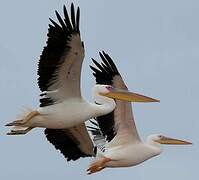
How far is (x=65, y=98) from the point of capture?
23844mm

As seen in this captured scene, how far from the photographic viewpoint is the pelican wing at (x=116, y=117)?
27406 millimetres

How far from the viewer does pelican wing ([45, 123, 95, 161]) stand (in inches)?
990

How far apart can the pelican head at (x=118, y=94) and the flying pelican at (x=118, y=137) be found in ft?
4.81

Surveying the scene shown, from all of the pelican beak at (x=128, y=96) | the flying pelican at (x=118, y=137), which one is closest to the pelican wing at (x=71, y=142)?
the pelican beak at (x=128, y=96)

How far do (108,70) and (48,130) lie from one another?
3371 millimetres

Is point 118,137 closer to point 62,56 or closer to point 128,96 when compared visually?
point 128,96

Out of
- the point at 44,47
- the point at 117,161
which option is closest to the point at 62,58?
the point at 44,47

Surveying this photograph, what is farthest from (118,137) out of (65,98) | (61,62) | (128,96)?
(61,62)

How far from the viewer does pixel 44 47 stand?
22.6 m

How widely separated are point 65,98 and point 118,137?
4184 millimetres

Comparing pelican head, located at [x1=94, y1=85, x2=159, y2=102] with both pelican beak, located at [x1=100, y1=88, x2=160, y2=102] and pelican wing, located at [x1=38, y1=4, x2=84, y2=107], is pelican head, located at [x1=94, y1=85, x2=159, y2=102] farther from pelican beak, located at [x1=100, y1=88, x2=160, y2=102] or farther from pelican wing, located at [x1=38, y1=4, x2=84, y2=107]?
pelican wing, located at [x1=38, y1=4, x2=84, y2=107]

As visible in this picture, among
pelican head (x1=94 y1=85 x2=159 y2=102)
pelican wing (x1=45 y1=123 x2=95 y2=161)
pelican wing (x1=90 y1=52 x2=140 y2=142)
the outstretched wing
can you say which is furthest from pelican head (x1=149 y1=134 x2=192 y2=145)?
the outstretched wing

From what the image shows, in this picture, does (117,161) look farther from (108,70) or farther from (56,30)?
(56,30)

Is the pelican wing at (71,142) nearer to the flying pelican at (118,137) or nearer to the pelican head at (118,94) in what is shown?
the pelican head at (118,94)
